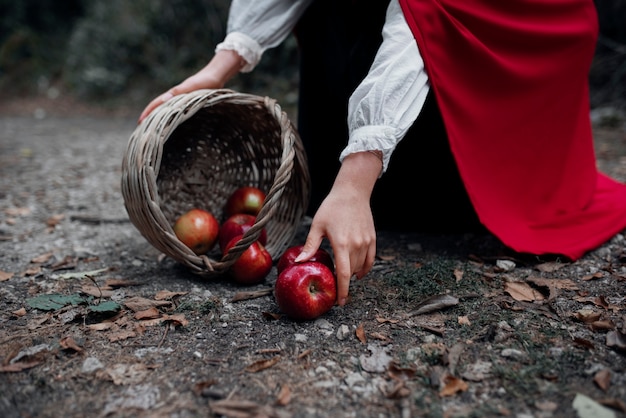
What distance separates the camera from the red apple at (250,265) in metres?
1.79

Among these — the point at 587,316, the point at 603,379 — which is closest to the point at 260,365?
the point at 603,379

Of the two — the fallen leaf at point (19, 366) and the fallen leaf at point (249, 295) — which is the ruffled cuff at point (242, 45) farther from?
the fallen leaf at point (19, 366)

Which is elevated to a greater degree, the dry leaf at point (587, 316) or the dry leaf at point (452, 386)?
the dry leaf at point (587, 316)

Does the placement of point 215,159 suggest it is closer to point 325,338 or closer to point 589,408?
point 325,338

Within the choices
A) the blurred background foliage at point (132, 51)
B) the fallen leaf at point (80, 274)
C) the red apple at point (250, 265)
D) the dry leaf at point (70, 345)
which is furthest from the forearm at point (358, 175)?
the blurred background foliage at point (132, 51)

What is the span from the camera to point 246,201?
2.11 metres

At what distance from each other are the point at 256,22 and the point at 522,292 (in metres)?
1.44

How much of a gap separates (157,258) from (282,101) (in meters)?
4.47

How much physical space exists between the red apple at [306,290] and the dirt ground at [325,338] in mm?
59

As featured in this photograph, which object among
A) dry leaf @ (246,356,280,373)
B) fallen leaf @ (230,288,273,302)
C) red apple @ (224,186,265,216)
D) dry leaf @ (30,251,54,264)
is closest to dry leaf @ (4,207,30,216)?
dry leaf @ (30,251,54,264)

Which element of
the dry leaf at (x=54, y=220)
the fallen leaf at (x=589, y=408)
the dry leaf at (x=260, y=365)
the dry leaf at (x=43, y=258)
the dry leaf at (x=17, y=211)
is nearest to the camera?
the fallen leaf at (x=589, y=408)

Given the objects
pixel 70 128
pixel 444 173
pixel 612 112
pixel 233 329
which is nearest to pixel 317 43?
pixel 444 173

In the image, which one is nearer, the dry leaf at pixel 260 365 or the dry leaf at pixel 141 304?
the dry leaf at pixel 260 365

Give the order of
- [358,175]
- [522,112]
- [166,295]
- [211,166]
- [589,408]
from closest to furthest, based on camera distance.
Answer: [589,408] < [358,175] < [166,295] < [522,112] < [211,166]
